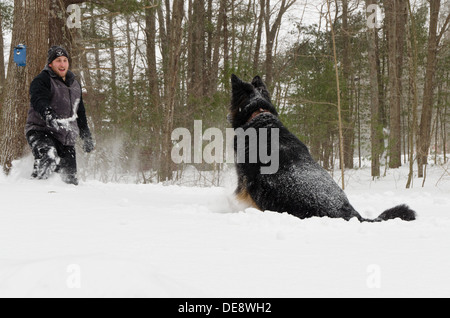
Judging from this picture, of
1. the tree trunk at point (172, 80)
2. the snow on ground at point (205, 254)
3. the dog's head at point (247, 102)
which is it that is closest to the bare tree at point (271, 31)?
the tree trunk at point (172, 80)

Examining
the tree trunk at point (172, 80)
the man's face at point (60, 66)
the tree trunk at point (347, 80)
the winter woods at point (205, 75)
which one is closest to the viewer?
the man's face at point (60, 66)

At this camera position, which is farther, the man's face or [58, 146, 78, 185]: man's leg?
[58, 146, 78, 185]: man's leg

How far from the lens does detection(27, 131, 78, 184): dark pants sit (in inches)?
185

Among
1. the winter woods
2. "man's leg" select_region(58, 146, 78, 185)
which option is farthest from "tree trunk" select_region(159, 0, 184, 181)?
"man's leg" select_region(58, 146, 78, 185)

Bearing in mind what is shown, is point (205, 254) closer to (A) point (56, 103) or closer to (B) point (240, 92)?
(B) point (240, 92)

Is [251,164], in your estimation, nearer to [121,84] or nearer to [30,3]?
[30,3]

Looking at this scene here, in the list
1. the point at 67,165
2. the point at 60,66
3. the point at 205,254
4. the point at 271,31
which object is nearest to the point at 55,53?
the point at 60,66

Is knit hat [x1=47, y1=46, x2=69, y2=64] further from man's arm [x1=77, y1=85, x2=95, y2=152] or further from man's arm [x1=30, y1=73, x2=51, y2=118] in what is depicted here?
man's arm [x1=77, y1=85, x2=95, y2=152]

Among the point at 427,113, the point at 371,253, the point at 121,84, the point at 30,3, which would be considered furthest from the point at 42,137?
the point at 427,113

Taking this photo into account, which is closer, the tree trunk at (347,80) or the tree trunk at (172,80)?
the tree trunk at (172,80)

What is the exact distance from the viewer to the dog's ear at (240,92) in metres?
4.59

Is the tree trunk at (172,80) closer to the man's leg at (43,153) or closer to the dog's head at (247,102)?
the man's leg at (43,153)

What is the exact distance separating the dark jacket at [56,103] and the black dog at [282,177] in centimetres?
254

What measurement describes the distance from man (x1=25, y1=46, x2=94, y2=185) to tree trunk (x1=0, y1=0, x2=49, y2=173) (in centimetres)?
94
